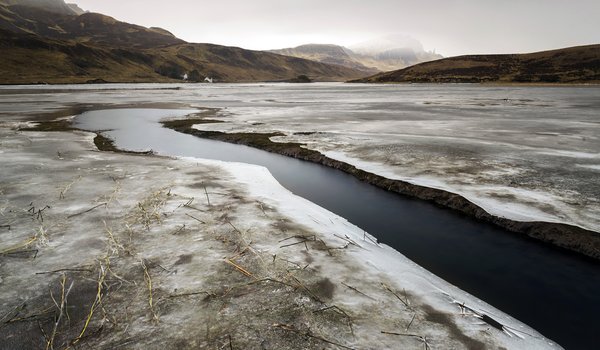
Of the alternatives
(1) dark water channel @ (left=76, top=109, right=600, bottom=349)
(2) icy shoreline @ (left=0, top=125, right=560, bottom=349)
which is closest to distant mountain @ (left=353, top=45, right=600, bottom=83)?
(1) dark water channel @ (left=76, top=109, right=600, bottom=349)

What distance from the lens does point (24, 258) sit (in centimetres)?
560

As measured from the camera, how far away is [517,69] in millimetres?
110750

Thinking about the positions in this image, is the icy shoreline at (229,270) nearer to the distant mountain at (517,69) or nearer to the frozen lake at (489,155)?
the frozen lake at (489,155)

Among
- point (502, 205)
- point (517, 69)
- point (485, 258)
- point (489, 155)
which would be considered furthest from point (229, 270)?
point (517, 69)

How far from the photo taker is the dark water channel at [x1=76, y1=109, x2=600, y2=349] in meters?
5.40

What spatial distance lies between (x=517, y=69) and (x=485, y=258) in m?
128

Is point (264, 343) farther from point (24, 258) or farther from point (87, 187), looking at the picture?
point (87, 187)

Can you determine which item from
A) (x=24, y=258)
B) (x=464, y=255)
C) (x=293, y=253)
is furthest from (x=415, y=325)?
(x=24, y=258)

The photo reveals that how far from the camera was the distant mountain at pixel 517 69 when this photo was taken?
9569 cm

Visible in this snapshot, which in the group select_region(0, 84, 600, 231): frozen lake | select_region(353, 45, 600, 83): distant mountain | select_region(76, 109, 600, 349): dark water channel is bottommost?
select_region(76, 109, 600, 349): dark water channel

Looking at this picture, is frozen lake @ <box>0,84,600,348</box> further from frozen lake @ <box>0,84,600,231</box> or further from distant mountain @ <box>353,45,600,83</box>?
distant mountain @ <box>353,45,600,83</box>

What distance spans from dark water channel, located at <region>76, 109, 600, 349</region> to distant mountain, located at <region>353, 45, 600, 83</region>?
10754 centimetres

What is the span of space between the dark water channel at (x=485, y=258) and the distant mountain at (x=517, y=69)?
4234 inches

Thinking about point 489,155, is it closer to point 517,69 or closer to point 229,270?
point 229,270
